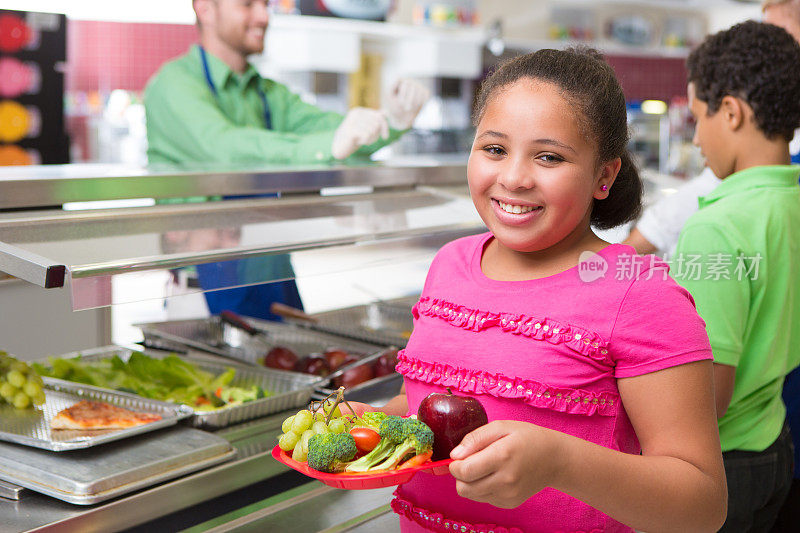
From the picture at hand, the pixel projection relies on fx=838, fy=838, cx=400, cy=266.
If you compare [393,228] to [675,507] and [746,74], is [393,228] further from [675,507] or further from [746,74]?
[675,507]

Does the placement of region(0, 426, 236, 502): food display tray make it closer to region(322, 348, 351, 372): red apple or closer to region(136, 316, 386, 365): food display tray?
region(322, 348, 351, 372): red apple

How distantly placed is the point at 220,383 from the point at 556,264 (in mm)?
1118

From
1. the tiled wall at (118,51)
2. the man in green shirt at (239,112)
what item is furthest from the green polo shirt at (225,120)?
the tiled wall at (118,51)

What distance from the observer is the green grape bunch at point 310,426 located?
3.53ft

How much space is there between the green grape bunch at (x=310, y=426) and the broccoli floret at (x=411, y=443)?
10 cm

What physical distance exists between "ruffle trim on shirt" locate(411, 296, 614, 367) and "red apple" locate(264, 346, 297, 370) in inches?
39.8

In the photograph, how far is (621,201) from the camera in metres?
1.30

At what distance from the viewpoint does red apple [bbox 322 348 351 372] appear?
224 cm

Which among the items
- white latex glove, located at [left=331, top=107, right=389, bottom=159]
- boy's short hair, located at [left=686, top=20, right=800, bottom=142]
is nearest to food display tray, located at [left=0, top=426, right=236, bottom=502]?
white latex glove, located at [left=331, top=107, right=389, bottom=159]

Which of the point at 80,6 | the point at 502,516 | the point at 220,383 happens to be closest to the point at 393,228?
the point at 220,383

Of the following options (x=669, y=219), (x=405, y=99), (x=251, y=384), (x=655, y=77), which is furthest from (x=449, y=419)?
(x=655, y=77)

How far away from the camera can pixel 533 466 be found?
0.94 metres

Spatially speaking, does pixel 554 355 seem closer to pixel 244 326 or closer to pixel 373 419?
pixel 373 419

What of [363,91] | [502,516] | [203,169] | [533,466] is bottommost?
[502,516]
